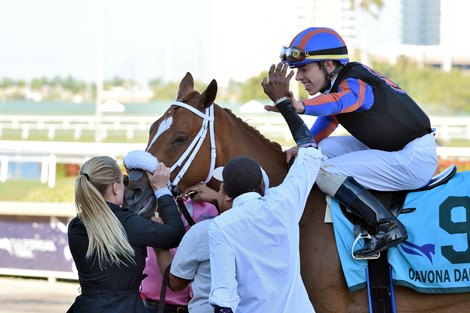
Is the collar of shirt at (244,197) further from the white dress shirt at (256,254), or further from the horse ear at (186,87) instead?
the horse ear at (186,87)

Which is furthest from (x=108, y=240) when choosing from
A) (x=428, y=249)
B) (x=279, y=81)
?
(x=428, y=249)

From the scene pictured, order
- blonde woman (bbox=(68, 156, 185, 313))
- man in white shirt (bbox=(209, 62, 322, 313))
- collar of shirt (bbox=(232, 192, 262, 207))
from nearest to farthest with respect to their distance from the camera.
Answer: man in white shirt (bbox=(209, 62, 322, 313)) → collar of shirt (bbox=(232, 192, 262, 207)) → blonde woman (bbox=(68, 156, 185, 313))

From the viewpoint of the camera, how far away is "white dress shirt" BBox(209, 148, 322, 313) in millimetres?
3652

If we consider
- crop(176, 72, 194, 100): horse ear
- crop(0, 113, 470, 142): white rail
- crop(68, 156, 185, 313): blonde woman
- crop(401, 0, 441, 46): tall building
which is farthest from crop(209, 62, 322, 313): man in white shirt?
crop(401, 0, 441, 46): tall building

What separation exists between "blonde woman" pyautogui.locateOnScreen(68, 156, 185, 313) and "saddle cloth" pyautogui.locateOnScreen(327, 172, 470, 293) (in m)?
1.00

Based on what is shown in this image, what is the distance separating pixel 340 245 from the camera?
4.56 meters

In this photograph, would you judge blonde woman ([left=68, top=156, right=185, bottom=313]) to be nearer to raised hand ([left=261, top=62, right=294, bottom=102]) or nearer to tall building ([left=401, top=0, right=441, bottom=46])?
raised hand ([left=261, top=62, right=294, bottom=102])

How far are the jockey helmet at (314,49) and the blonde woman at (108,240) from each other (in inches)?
50.0

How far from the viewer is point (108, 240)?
13.2 ft

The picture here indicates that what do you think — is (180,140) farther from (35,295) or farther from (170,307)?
(35,295)

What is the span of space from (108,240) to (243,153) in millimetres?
1219

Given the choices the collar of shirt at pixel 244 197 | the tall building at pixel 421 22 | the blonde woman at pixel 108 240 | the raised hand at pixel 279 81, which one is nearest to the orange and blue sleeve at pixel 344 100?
the raised hand at pixel 279 81

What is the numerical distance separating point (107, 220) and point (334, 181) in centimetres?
134

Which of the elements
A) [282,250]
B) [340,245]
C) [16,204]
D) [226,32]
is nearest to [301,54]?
[340,245]
